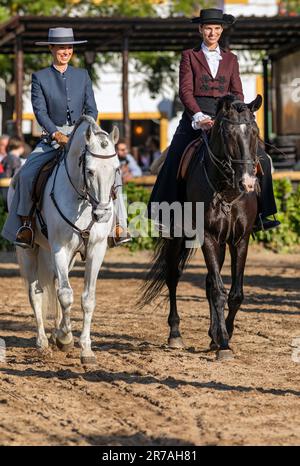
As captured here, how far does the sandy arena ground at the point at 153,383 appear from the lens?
7.22 metres

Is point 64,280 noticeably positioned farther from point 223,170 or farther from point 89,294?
point 223,170

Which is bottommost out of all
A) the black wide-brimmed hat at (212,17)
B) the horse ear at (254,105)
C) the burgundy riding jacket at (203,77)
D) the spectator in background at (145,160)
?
the spectator in background at (145,160)

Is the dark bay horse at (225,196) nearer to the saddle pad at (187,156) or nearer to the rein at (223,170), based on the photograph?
the rein at (223,170)

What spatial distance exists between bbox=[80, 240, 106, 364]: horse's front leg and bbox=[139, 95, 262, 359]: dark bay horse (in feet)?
3.16

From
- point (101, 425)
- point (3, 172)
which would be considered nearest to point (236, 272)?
point (101, 425)

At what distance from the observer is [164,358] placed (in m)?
10.2

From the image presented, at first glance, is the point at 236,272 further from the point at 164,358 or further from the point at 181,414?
the point at 181,414

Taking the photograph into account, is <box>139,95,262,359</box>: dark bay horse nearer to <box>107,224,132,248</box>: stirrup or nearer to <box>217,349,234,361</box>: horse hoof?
<box>217,349,234,361</box>: horse hoof

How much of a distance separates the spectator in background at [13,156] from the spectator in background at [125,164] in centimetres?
183

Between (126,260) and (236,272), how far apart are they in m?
9.69

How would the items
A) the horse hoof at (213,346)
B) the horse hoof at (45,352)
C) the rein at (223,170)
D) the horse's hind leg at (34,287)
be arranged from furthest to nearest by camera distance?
the horse's hind leg at (34,287)
the horse hoof at (213,346)
the horse hoof at (45,352)
the rein at (223,170)

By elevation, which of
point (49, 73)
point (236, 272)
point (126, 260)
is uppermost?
point (49, 73)

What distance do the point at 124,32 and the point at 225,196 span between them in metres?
12.8

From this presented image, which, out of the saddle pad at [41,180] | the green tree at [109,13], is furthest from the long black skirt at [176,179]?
the green tree at [109,13]
